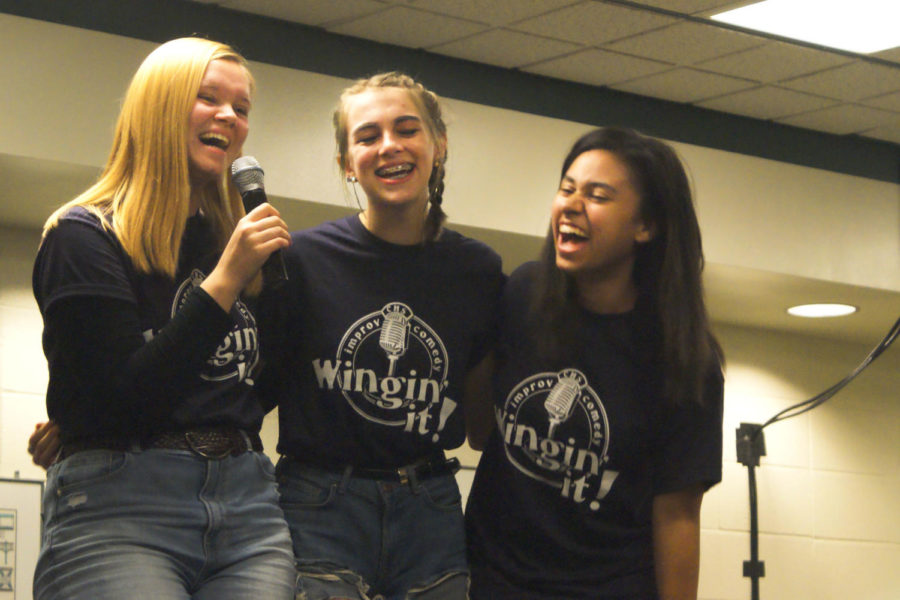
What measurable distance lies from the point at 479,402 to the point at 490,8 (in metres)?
2.18

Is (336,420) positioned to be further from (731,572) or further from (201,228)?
(731,572)

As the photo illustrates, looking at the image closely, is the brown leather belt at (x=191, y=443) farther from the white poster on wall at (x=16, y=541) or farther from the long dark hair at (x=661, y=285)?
the white poster on wall at (x=16, y=541)

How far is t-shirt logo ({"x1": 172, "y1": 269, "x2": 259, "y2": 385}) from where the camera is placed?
80.4 inches

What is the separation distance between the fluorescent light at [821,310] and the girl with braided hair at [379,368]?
3.70m

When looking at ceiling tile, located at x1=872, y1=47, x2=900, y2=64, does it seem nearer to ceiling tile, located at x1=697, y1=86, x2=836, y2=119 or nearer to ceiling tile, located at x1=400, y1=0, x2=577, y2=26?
ceiling tile, located at x1=697, y1=86, x2=836, y2=119

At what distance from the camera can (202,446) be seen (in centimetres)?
200

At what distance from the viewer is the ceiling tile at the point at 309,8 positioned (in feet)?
14.3

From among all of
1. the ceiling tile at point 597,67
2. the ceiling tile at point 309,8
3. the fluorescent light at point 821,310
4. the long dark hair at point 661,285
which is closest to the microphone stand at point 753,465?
the fluorescent light at point 821,310

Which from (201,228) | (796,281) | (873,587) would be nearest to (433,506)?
(201,228)

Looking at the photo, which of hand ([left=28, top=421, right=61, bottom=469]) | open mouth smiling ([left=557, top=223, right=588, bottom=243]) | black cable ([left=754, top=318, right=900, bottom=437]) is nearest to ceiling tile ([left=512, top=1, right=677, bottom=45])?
black cable ([left=754, top=318, right=900, bottom=437])

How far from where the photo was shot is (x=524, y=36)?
464 centimetres

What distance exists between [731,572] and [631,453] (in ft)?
12.7

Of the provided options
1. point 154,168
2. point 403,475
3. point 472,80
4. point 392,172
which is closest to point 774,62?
point 472,80

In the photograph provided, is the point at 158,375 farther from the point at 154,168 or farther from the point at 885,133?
the point at 885,133
